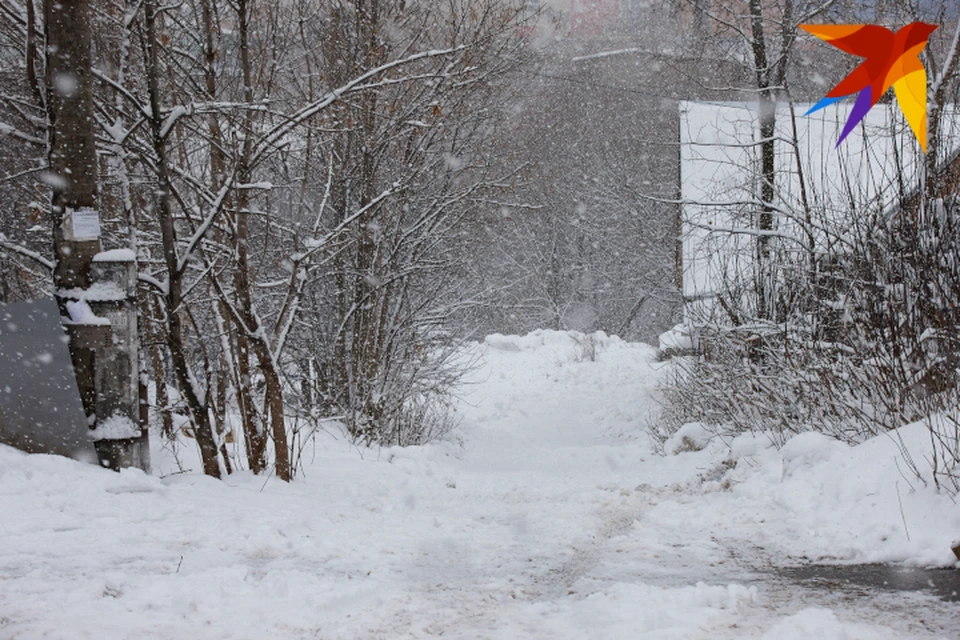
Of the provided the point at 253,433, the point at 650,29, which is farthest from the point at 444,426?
the point at 650,29

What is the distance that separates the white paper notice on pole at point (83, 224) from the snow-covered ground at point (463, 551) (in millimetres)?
1308

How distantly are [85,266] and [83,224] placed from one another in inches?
10.0

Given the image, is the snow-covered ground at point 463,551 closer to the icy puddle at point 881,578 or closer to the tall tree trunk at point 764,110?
the icy puddle at point 881,578

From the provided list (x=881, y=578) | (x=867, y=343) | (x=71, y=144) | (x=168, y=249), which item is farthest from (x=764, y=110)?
(x=71, y=144)

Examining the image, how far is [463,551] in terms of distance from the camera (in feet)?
13.5

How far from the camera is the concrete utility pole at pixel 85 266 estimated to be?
4.37 m

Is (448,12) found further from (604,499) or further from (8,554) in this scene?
(8,554)

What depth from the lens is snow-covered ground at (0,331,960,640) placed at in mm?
2838

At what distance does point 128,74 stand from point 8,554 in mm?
4318

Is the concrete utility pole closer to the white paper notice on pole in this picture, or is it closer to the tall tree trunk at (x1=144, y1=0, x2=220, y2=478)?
the white paper notice on pole

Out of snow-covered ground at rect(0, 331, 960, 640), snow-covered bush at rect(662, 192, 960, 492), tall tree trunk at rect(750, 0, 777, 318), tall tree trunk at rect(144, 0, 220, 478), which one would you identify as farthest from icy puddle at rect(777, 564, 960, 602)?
tall tree trunk at rect(750, 0, 777, 318)

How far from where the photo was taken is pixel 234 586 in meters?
3.14

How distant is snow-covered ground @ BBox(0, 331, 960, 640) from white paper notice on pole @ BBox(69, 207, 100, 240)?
1308 millimetres

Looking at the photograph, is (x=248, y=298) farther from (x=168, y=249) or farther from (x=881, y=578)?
(x=881, y=578)
